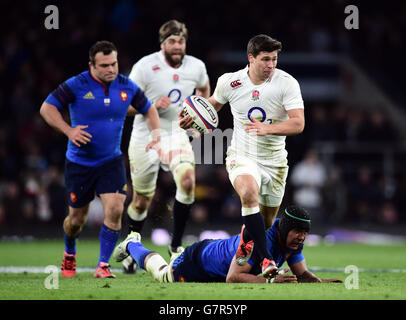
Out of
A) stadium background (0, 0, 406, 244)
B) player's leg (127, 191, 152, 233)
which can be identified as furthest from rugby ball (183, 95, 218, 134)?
stadium background (0, 0, 406, 244)

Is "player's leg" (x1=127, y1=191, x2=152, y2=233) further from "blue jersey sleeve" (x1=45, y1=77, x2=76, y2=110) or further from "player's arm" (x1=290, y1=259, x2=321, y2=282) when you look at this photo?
"player's arm" (x1=290, y1=259, x2=321, y2=282)

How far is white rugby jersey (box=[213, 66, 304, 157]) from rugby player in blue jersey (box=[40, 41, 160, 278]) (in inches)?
49.3

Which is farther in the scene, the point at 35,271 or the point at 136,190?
the point at 136,190

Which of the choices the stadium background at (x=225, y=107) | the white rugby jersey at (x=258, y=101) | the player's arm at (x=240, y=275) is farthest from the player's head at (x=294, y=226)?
the stadium background at (x=225, y=107)

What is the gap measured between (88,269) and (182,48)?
303 centimetres

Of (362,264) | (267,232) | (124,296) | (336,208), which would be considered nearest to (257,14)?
(336,208)

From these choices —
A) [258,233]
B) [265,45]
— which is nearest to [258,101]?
[265,45]

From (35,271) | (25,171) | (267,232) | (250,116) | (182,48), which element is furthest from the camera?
(25,171)

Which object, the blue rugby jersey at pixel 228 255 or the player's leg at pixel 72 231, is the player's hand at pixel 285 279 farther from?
the player's leg at pixel 72 231

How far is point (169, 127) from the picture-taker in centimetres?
1009

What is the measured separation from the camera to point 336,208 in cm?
1864

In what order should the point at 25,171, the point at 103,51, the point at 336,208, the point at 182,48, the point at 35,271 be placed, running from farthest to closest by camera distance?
the point at 336,208 → the point at 25,171 → the point at 182,48 → the point at 35,271 → the point at 103,51

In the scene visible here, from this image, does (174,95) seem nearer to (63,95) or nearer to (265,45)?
(63,95)

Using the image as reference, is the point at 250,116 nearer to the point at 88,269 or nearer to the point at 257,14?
the point at 88,269
